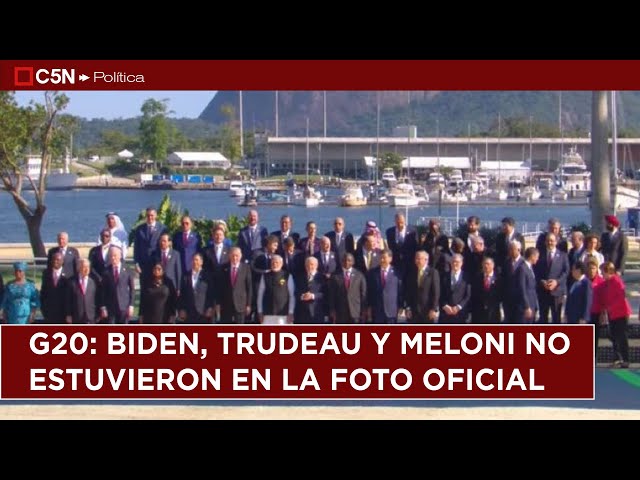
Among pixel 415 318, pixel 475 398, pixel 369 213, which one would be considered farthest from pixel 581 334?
pixel 369 213

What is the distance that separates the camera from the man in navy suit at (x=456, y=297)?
39.2ft

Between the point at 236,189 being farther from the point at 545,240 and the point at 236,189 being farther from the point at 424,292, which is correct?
the point at 424,292

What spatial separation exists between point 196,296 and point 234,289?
0.38 metres

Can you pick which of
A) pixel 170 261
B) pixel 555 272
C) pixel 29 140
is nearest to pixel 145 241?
pixel 170 261

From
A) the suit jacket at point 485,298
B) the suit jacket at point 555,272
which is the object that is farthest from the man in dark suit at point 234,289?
the suit jacket at point 555,272

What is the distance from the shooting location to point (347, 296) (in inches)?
465

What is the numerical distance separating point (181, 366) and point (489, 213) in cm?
4522

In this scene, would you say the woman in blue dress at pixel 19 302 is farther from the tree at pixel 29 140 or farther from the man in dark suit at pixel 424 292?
the tree at pixel 29 140

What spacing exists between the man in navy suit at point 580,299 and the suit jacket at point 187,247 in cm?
380

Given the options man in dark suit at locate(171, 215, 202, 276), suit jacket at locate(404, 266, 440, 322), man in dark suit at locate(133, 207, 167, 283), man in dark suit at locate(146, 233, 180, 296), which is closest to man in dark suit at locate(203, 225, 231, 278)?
man in dark suit at locate(146, 233, 180, 296)

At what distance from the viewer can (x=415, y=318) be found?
39.4ft
